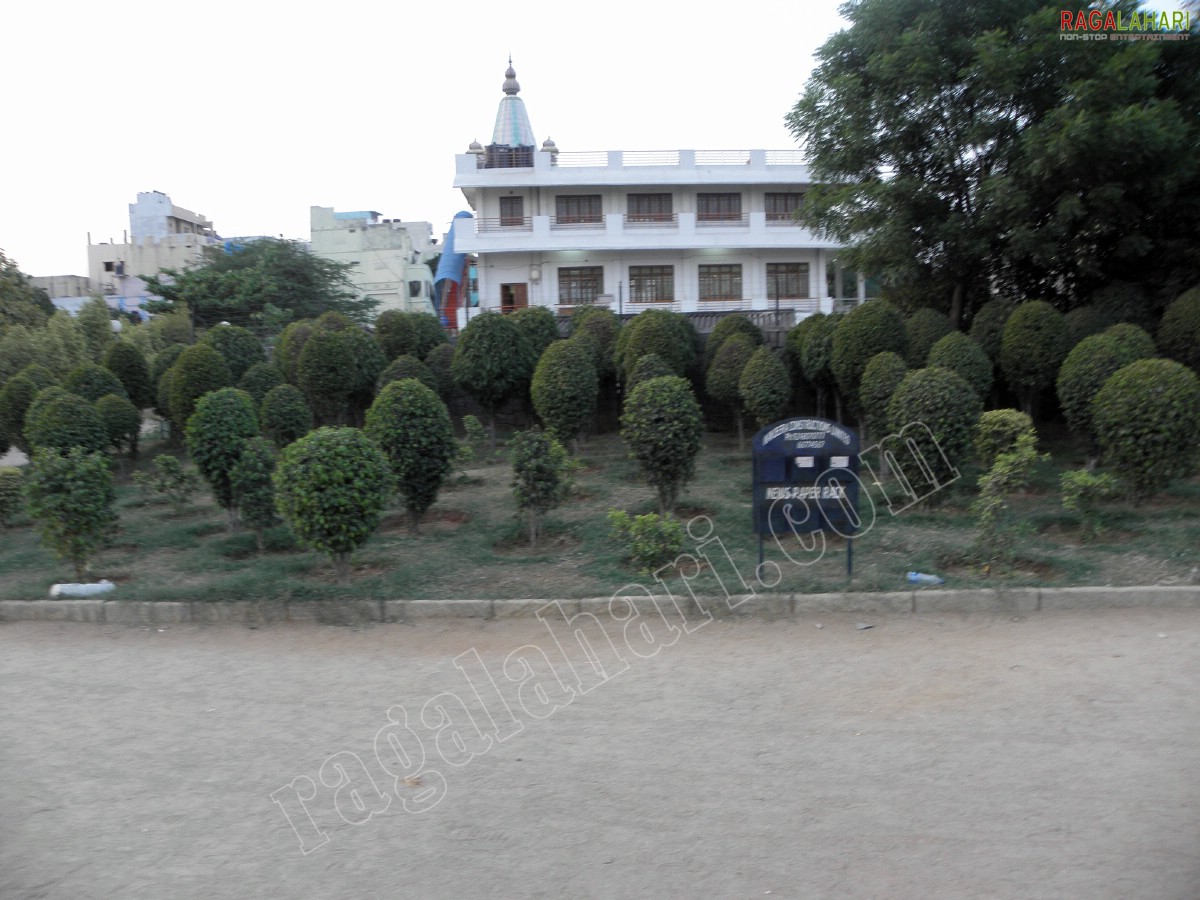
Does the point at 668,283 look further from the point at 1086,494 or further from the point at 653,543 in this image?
the point at 653,543

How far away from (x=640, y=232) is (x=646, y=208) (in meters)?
1.43

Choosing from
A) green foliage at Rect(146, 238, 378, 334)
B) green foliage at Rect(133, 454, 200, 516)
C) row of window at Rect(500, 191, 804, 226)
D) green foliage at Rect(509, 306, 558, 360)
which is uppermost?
row of window at Rect(500, 191, 804, 226)

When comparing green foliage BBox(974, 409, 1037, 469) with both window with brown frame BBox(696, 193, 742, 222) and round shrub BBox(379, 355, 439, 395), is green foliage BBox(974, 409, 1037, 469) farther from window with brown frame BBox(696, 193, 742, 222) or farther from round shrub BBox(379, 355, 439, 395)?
window with brown frame BBox(696, 193, 742, 222)

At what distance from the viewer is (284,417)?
39.9 ft

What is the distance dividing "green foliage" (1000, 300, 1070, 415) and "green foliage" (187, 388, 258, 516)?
391 inches

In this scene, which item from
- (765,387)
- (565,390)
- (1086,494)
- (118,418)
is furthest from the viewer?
(118,418)

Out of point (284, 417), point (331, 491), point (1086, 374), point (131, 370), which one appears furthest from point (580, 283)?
point (331, 491)

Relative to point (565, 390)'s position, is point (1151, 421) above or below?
below

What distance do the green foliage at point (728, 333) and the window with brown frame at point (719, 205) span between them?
2033 centimetres

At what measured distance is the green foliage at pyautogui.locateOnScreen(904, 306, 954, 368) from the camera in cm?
1291

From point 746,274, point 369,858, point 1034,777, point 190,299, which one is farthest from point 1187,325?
point 190,299

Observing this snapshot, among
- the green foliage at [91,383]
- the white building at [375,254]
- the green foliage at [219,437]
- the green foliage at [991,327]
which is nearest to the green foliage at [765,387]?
the green foliage at [991,327]

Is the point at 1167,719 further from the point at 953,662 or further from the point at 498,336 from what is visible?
the point at 498,336

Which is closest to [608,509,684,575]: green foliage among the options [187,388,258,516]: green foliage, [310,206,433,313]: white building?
[187,388,258,516]: green foliage
